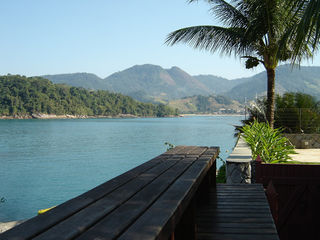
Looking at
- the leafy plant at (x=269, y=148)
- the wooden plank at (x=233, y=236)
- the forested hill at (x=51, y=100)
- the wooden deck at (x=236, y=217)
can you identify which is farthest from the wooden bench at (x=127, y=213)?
the forested hill at (x=51, y=100)

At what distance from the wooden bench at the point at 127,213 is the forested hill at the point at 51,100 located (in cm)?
12488

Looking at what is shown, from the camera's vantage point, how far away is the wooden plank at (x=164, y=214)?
4.42 feet

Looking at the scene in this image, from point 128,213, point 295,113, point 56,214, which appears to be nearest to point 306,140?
point 295,113

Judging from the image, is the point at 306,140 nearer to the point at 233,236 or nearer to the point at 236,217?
the point at 236,217

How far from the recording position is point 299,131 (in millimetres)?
14219

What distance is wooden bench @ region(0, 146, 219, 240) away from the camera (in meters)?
1.30

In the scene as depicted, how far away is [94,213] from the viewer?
154 centimetres

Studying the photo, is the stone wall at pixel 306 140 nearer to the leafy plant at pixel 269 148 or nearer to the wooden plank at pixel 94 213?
the leafy plant at pixel 269 148

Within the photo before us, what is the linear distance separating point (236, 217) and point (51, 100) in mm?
130451

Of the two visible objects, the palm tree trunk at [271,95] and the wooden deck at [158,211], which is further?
the palm tree trunk at [271,95]

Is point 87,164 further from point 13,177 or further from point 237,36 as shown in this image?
point 237,36

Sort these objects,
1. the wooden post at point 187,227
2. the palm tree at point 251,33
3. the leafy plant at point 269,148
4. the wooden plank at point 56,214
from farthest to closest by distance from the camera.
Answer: the palm tree at point 251,33 → the leafy plant at point 269,148 → the wooden post at point 187,227 → the wooden plank at point 56,214

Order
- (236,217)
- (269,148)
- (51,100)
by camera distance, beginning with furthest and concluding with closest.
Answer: (51,100)
(269,148)
(236,217)

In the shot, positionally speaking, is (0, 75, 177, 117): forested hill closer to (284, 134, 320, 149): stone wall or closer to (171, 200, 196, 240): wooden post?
(284, 134, 320, 149): stone wall
